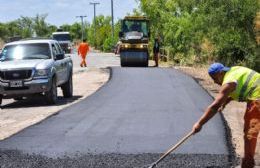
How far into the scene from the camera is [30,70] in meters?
17.0

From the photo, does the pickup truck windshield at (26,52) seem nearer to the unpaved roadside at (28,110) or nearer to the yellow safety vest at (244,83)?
the unpaved roadside at (28,110)

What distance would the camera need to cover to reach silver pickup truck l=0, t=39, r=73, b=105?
55.7 ft

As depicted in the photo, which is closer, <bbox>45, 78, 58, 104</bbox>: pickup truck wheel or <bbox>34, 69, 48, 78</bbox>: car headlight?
<bbox>34, 69, 48, 78</bbox>: car headlight

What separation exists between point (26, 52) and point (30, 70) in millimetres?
1274

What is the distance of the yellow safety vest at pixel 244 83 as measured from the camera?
22.3ft

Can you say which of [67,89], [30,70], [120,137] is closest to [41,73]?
[30,70]

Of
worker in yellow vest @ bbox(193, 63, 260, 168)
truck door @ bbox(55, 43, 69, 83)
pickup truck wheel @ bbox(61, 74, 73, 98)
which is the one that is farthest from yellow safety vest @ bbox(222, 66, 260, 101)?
pickup truck wheel @ bbox(61, 74, 73, 98)

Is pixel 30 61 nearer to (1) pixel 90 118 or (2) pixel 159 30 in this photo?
(1) pixel 90 118

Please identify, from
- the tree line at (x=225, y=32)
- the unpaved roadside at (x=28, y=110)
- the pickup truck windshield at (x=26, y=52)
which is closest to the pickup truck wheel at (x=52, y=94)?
the unpaved roadside at (x=28, y=110)

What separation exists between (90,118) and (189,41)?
103ft

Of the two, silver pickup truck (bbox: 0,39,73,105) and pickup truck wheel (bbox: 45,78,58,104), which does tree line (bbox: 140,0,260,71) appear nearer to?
silver pickup truck (bbox: 0,39,73,105)

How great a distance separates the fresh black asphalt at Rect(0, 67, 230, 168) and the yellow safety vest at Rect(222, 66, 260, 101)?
1760 millimetres

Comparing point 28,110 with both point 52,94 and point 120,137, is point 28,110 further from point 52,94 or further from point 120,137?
point 120,137

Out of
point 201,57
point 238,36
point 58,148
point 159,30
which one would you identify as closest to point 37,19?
point 159,30
